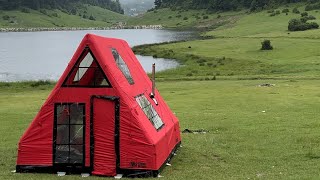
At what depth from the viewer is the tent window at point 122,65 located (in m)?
20.1

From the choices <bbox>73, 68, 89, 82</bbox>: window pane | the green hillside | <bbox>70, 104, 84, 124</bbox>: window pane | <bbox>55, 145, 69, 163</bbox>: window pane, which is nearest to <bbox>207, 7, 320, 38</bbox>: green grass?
the green hillside

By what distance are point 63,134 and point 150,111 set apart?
353cm

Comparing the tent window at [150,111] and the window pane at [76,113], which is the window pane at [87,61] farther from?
the tent window at [150,111]

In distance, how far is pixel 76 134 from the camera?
62.1 ft

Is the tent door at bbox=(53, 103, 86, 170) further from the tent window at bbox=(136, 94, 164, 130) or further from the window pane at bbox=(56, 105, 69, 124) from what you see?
the tent window at bbox=(136, 94, 164, 130)

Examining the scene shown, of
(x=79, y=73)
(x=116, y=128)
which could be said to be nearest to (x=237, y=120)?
(x=116, y=128)

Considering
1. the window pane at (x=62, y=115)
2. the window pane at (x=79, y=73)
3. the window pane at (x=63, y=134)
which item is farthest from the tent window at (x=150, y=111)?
the window pane at (x=63, y=134)

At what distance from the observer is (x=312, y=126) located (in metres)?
27.3

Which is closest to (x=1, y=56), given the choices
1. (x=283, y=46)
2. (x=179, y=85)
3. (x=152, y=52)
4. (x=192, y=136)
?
(x=152, y=52)

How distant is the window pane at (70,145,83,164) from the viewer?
1881 centimetres

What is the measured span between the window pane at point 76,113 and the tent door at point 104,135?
479 mm

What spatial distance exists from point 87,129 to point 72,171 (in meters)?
1.63

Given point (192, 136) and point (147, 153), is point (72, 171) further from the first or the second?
point (192, 136)

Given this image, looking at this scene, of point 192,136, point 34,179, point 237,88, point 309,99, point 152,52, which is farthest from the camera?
point 152,52
